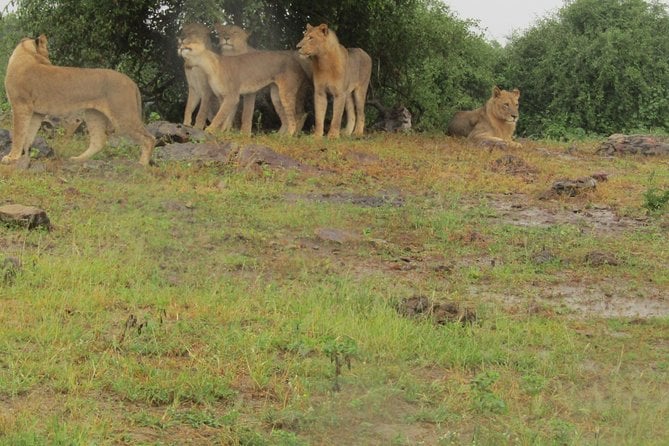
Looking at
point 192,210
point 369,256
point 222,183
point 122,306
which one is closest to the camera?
point 122,306

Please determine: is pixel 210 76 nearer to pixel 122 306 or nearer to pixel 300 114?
pixel 300 114

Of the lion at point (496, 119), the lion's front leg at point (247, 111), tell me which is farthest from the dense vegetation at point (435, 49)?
the lion at point (496, 119)

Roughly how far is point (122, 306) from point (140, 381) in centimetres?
156

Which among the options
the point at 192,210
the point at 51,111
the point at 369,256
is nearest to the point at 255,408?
the point at 369,256

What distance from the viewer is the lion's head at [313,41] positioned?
17.3 metres

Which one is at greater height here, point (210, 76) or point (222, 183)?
point (210, 76)

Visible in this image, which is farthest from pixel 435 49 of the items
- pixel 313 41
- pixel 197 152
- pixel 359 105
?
pixel 197 152

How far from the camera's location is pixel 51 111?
12.9 m

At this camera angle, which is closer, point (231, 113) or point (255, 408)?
point (255, 408)

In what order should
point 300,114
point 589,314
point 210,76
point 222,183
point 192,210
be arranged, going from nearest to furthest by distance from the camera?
point 589,314 < point 192,210 < point 222,183 < point 210,76 < point 300,114

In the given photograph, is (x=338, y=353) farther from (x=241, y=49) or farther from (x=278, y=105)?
(x=241, y=49)

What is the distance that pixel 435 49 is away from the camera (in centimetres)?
2342

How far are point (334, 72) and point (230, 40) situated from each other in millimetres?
1882

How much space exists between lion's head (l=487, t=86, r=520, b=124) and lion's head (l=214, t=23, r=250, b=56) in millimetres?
4643
